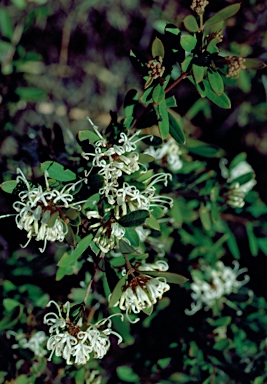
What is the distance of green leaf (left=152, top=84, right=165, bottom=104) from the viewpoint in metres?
1.23

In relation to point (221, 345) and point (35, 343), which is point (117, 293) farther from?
point (221, 345)

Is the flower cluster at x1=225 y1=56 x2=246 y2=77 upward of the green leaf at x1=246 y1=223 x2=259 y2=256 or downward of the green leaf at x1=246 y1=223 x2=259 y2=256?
upward

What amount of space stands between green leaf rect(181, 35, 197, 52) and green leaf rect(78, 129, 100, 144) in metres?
0.35

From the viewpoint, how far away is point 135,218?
1.18 meters

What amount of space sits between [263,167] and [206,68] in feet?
6.03

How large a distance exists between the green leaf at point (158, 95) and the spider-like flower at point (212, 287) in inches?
41.2

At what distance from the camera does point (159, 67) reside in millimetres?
1215

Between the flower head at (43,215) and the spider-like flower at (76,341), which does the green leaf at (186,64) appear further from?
the spider-like flower at (76,341)

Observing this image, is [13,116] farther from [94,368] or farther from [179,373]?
[179,373]

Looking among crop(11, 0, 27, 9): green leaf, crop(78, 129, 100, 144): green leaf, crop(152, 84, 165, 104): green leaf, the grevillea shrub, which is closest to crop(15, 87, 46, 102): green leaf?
the grevillea shrub

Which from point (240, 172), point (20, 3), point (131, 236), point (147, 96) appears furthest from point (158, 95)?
point (20, 3)

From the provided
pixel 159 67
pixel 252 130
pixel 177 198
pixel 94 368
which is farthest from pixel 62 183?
pixel 252 130

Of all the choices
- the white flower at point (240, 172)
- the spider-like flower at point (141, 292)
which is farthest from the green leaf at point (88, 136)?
the white flower at point (240, 172)

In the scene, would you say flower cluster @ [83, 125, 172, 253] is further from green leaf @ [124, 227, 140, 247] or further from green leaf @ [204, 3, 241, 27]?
green leaf @ [204, 3, 241, 27]
